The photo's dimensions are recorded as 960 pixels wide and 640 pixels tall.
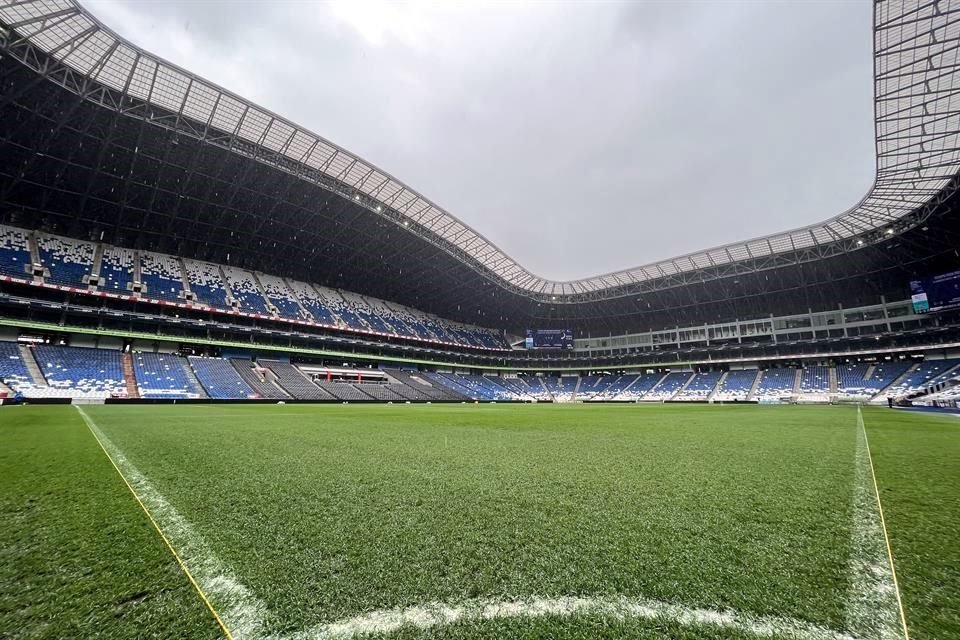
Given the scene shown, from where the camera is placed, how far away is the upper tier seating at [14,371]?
22625mm

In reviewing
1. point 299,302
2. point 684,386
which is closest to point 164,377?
point 299,302

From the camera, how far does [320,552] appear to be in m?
2.11

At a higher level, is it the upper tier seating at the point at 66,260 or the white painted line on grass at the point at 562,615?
the upper tier seating at the point at 66,260

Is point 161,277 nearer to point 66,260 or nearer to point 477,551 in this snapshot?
point 66,260

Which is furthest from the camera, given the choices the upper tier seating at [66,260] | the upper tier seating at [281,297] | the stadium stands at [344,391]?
the upper tier seating at [281,297]

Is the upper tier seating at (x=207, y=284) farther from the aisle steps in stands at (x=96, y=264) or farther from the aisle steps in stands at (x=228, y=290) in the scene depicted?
the aisle steps in stands at (x=96, y=264)

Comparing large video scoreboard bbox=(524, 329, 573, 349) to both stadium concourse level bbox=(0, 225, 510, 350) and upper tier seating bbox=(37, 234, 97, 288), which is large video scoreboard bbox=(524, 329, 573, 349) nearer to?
stadium concourse level bbox=(0, 225, 510, 350)

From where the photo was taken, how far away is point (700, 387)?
51031 mm

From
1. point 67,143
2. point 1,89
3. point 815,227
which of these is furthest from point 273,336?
point 815,227

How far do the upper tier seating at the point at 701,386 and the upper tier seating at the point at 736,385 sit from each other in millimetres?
Result: 1101

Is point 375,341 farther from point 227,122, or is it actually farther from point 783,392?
point 783,392

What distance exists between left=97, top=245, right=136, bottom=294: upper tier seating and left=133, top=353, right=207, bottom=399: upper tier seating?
6.23 m

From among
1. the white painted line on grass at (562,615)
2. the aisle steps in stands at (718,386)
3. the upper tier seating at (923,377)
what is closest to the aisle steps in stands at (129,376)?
the white painted line on grass at (562,615)

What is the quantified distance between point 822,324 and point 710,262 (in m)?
17.6
